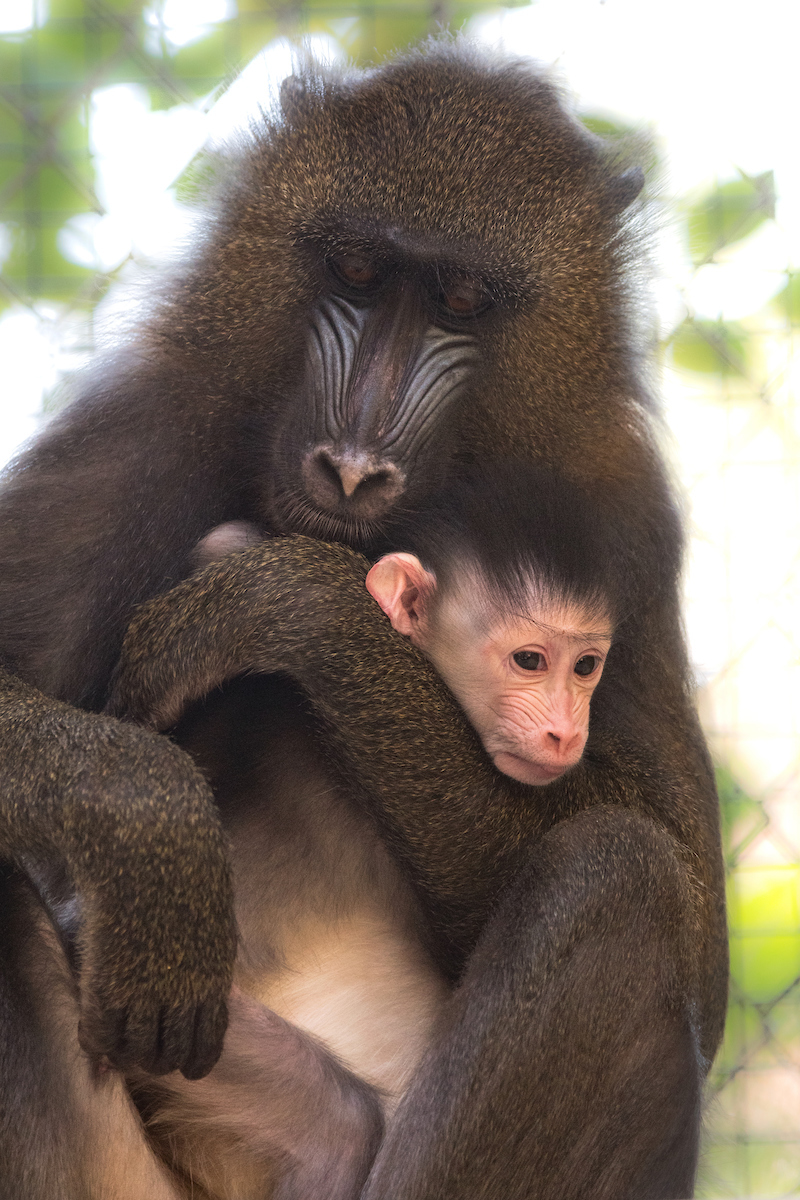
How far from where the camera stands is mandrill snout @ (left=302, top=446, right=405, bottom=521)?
1.83m

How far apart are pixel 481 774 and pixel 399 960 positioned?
0.32 m

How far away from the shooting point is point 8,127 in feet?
8.99

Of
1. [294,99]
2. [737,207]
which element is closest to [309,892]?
[294,99]

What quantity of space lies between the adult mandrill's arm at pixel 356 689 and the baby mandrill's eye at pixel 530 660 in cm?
12

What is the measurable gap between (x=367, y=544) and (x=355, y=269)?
0.41 m

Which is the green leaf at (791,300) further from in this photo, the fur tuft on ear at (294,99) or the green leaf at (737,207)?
the fur tuft on ear at (294,99)

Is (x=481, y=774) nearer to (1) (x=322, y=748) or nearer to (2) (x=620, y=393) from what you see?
(1) (x=322, y=748)

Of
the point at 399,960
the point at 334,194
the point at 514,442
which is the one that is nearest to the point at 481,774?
the point at 399,960

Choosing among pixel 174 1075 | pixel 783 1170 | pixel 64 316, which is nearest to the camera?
pixel 174 1075

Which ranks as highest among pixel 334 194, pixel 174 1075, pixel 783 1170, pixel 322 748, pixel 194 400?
pixel 334 194

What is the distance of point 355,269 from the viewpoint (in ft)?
6.49

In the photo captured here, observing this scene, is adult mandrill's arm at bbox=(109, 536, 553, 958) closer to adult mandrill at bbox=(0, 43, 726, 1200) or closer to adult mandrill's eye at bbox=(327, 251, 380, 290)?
adult mandrill at bbox=(0, 43, 726, 1200)

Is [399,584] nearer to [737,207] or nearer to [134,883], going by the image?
[134,883]

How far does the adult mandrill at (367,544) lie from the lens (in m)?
1.63
